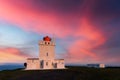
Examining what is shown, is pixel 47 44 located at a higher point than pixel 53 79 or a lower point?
higher

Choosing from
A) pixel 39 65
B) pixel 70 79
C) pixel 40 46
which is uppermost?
pixel 40 46

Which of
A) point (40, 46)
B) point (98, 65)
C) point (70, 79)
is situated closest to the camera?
point (70, 79)

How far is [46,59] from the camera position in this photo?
98.3 metres

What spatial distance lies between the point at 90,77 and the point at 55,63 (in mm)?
24544

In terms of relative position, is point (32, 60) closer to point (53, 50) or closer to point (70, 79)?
point (53, 50)

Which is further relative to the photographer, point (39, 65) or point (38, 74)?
point (39, 65)

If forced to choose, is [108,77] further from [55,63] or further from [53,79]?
[55,63]

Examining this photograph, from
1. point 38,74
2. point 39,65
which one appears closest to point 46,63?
point 39,65

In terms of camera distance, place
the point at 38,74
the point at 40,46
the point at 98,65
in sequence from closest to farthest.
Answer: the point at 38,74 < the point at 40,46 < the point at 98,65

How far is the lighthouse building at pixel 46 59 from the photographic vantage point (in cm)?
9812

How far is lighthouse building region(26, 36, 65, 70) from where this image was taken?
98125 millimetres

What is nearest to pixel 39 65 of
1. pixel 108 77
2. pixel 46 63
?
pixel 46 63

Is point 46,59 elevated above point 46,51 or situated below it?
below

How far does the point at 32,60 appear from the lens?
3922 inches
